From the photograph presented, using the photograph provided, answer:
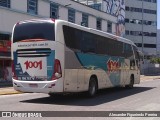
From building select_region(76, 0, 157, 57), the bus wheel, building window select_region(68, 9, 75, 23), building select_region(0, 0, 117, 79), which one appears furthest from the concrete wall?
building select_region(76, 0, 157, 57)

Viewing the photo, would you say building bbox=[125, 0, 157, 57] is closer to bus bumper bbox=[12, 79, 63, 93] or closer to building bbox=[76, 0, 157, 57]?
building bbox=[76, 0, 157, 57]

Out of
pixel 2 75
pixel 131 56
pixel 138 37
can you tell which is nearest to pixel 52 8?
pixel 2 75

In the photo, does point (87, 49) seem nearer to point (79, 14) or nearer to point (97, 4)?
point (79, 14)

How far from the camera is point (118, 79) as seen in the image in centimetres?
2200

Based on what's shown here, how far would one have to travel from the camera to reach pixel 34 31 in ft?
50.5

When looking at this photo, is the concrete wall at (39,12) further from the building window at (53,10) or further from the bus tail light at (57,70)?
the bus tail light at (57,70)

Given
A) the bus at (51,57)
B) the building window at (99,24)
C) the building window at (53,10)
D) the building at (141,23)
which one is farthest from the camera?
the building at (141,23)

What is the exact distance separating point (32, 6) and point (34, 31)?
2454 cm

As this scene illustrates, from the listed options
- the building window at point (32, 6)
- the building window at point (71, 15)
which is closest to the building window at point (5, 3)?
the building window at point (32, 6)

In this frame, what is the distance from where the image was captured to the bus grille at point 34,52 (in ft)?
49.9

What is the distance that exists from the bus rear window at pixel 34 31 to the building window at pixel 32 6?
76.2ft

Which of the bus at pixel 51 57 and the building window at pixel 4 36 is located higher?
the building window at pixel 4 36

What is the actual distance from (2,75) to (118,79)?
15588 millimetres

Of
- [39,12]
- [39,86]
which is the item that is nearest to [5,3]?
[39,12]
